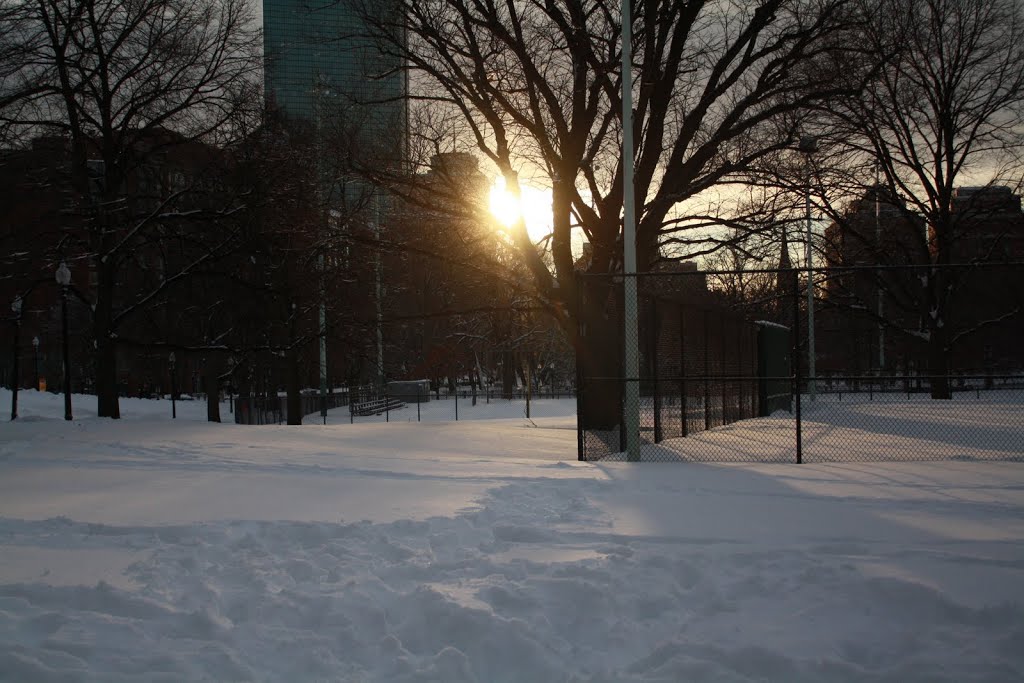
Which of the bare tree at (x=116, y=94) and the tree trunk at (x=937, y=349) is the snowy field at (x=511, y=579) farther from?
the tree trunk at (x=937, y=349)

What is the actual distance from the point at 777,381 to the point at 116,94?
18976 millimetres

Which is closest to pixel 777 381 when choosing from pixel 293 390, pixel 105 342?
pixel 105 342

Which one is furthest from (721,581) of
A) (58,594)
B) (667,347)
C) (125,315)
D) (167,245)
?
(167,245)

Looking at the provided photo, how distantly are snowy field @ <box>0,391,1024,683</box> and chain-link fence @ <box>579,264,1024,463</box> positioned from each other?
11.1ft

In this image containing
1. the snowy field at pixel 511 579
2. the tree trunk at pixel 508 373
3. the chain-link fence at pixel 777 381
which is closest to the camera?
the snowy field at pixel 511 579

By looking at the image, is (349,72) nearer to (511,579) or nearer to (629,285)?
(629,285)

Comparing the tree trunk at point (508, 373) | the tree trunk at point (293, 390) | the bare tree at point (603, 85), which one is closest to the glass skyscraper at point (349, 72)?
the bare tree at point (603, 85)

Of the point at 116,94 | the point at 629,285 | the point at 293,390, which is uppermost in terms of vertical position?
the point at 116,94

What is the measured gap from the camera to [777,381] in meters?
15.9

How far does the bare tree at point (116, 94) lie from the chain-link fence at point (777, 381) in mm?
12422

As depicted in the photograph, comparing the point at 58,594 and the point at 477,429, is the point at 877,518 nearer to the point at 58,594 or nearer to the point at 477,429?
the point at 58,594

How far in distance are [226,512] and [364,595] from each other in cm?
290

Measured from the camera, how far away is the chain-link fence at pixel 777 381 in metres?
13.3

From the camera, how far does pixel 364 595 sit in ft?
17.7
